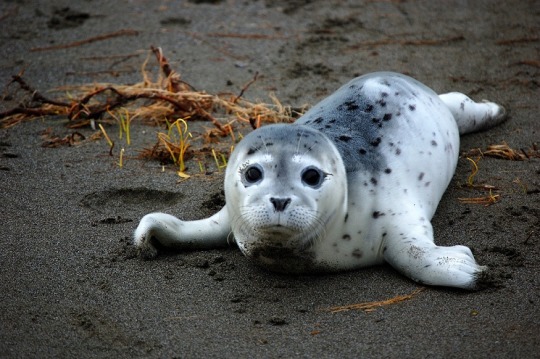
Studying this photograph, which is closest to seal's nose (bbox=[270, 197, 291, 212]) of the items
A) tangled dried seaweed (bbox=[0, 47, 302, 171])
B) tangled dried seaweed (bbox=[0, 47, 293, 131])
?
tangled dried seaweed (bbox=[0, 47, 302, 171])

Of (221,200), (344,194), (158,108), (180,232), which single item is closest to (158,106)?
(158,108)

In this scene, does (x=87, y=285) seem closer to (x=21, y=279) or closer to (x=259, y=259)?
(x=21, y=279)

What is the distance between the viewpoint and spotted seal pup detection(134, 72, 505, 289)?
11.2ft

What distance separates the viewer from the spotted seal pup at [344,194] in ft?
11.2

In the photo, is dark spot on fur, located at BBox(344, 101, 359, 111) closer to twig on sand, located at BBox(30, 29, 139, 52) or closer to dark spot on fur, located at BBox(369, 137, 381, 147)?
dark spot on fur, located at BBox(369, 137, 381, 147)

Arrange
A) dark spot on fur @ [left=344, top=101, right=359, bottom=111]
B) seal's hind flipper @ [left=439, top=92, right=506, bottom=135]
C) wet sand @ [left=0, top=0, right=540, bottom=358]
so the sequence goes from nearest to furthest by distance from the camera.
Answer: wet sand @ [left=0, top=0, right=540, bottom=358] < dark spot on fur @ [left=344, top=101, right=359, bottom=111] < seal's hind flipper @ [left=439, top=92, right=506, bottom=135]

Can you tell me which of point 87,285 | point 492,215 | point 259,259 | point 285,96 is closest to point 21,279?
point 87,285

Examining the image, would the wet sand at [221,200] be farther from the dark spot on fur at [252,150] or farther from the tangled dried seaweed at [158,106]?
the dark spot on fur at [252,150]

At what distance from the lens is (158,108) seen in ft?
18.0

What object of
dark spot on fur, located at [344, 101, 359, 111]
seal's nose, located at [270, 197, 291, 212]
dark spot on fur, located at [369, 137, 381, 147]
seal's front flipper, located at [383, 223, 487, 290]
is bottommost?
seal's front flipper, located at [383, 223, 487, 290]

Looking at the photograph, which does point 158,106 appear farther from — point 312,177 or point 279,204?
point 279,204

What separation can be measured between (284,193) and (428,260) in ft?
2.26

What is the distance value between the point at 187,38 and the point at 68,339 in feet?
12.5

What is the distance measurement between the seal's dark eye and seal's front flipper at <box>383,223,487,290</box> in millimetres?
671
